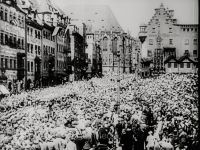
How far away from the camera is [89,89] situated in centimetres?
1694

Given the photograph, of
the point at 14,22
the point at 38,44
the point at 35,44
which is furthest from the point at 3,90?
the point at 38,44

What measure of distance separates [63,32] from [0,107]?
7.49 m

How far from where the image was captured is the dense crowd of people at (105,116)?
27.5 ft

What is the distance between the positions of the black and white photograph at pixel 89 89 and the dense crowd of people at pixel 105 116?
0.08 ft

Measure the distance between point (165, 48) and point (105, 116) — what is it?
559 cm

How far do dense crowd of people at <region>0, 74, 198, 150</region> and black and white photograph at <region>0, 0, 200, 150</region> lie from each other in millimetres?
25

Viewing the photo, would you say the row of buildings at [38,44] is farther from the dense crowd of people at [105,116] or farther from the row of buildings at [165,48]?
the dense crowd of people at [105,116]

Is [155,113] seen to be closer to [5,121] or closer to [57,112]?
[57,112]

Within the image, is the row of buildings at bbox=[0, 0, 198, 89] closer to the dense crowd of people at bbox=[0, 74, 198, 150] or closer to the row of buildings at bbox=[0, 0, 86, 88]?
the row of buildings at bbox=[0, 0, 86, 88]

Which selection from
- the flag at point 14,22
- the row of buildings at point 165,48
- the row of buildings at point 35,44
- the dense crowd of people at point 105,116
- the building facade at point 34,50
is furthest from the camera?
the building facade at point 34,50

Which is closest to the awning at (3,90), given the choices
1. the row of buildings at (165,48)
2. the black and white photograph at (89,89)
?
the black and white photograph at (89,89)

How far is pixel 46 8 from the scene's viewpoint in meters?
20.6

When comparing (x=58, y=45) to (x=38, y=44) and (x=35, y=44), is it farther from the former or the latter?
(x=38, y=44)

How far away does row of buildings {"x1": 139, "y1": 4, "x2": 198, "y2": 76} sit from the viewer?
14281mm
